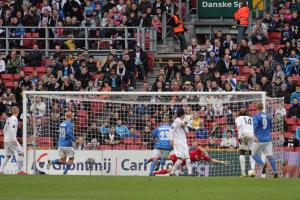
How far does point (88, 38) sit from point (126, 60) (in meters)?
2.08

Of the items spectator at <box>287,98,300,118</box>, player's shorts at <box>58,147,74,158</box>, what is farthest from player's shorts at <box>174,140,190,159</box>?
spectator at <box>287,98,300,118</box>

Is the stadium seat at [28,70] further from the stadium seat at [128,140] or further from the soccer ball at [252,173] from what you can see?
the soccer ball at [252,173]

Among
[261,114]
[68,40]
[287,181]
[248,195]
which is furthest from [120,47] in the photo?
[248,195]

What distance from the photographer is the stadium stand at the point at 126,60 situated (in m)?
33.2

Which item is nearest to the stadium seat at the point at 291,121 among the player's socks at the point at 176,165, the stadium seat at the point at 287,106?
the stadium seat at the point at 287,106

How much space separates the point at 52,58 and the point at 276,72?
7.83 m

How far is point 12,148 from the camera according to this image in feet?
95.7

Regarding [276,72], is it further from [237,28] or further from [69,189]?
[69,189]

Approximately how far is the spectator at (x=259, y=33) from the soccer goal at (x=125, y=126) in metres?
5.21

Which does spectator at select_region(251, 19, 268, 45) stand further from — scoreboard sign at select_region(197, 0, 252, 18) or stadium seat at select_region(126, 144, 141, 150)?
stadium seat at select_region(126, 144, 141, 150)

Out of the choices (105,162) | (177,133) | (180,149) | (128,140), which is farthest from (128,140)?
(180,149)

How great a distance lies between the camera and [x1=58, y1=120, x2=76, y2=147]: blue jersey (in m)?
28.5

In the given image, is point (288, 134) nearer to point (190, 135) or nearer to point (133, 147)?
point (190, 135)

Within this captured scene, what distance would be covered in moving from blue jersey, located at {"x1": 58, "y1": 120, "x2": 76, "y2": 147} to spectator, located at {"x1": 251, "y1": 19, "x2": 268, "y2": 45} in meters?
9.33
